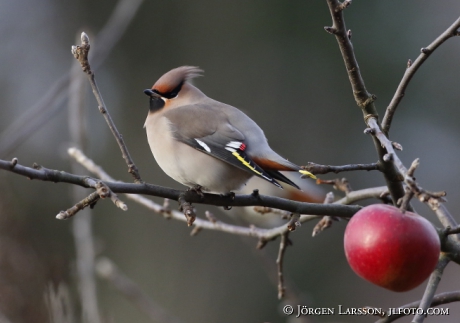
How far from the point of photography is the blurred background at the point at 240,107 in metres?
7.17

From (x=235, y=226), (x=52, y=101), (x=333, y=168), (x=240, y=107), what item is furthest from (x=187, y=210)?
(x=240, y=107)

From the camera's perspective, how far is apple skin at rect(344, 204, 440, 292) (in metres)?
1.42

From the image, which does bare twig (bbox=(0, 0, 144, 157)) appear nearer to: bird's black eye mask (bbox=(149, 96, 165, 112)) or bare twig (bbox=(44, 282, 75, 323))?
bird's black eye mask (bbox=(149, 96, 165, 112))

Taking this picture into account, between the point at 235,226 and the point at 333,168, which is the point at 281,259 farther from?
the point at 333,168

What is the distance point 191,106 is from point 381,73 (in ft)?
22.4

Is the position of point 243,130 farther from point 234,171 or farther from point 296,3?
point 296,3

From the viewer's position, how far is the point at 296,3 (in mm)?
8672

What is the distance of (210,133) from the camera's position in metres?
2.58

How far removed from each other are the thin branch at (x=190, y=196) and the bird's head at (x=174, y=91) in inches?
36.3

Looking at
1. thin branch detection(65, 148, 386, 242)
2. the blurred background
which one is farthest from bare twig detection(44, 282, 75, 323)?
the blurred background

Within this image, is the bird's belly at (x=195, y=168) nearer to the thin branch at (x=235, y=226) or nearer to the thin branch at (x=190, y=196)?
the thin branch at (x=235, y=226)

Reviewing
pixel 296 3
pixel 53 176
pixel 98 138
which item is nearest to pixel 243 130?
pixel 53 176

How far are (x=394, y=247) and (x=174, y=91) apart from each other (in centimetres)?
169

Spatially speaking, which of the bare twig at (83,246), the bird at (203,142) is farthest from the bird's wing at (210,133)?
the bare twig at (83,246)
